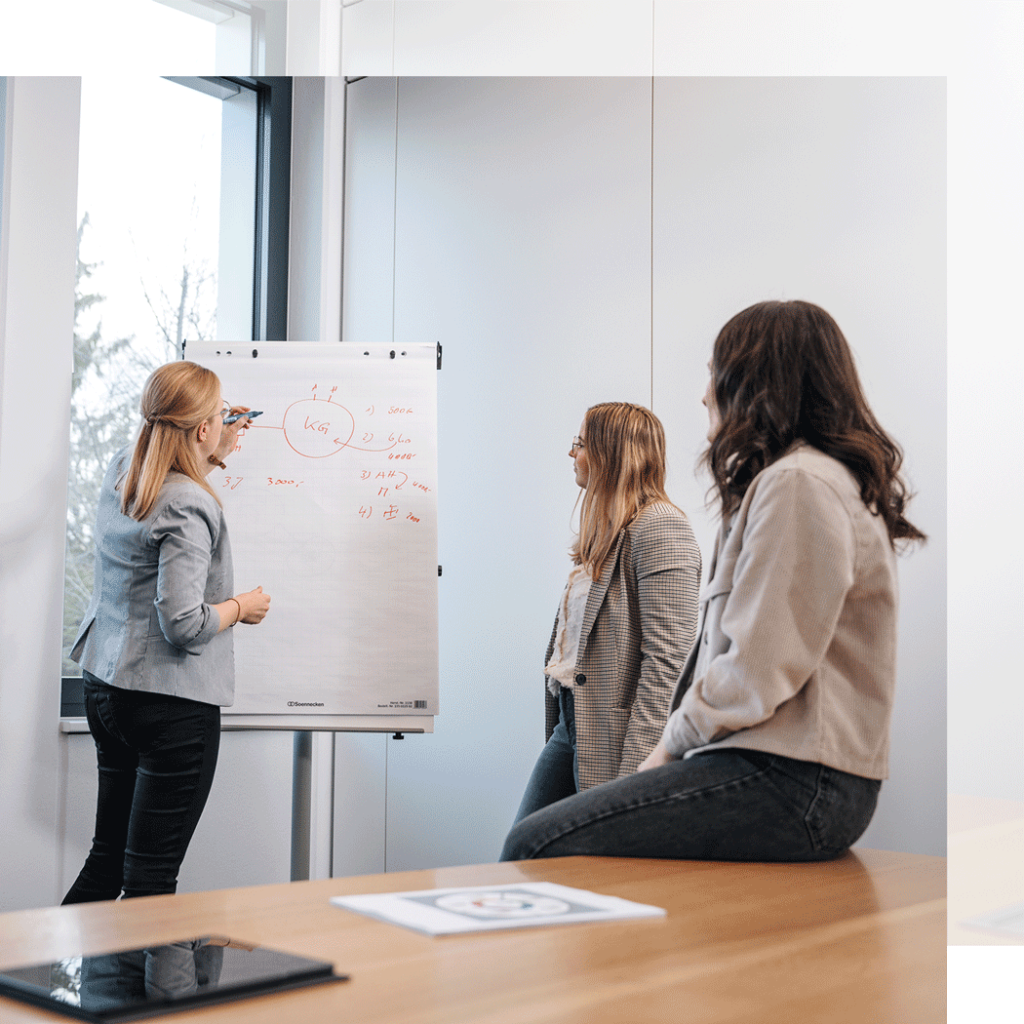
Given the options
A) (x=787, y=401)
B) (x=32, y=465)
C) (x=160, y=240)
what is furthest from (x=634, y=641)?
(x=160, y=240)

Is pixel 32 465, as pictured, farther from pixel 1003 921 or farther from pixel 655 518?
pixel 1003 921

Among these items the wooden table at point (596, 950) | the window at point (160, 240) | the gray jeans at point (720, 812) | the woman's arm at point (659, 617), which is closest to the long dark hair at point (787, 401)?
the gray jeans at point (720, 812)

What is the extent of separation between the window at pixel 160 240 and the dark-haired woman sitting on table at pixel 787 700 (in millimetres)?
2143

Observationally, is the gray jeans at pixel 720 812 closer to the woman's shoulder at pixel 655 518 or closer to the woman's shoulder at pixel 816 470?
the woman's shoulder at pixel 816 470

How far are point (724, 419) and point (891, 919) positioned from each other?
64cm

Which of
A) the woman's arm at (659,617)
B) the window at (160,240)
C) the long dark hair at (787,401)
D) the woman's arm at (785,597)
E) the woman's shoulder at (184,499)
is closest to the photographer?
the woman's arm at (785,597)

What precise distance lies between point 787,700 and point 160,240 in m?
2.65

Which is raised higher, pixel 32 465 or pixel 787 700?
pixel 32 465

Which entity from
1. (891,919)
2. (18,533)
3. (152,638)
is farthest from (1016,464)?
(18,533)

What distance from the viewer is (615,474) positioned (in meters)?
2.20

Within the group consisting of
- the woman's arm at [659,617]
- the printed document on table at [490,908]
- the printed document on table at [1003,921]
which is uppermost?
the woman's arm at [659,617]

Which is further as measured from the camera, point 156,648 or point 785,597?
point 156,648

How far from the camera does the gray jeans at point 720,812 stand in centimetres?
118

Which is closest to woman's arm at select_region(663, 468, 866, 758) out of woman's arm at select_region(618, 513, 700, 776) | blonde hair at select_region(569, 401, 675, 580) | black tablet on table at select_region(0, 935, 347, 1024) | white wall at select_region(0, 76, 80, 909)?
black tablet on table at select_region(0, 935, 347, 1024)
